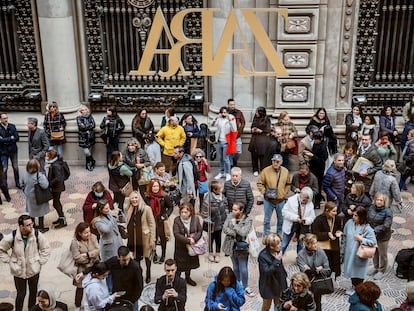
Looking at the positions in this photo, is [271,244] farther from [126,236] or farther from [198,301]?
[126,236]

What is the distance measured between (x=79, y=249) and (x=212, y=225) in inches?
85.3

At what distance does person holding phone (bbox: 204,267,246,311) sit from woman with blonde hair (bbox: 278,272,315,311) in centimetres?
57

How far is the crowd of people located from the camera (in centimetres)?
809

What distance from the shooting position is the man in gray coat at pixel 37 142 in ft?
40.7

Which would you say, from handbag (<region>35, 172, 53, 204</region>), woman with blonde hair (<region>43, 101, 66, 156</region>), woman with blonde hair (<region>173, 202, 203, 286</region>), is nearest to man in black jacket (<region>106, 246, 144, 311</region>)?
woman with blonde hair (<region>173, 202, 203, 286</region>)

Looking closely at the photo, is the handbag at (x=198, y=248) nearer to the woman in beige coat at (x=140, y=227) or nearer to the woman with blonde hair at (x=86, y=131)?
the woman in beige coat at (x=140, y=227)

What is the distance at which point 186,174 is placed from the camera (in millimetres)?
10922

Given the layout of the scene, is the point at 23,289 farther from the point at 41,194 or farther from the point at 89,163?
the point at 89,163

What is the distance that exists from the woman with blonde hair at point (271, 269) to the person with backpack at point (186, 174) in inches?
113

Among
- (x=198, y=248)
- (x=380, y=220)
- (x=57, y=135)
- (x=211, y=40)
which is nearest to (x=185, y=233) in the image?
(x=198, y=248)

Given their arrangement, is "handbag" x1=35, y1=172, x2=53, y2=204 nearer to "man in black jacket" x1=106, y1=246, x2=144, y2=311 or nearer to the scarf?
the scarf

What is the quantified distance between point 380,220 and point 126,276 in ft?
12.1

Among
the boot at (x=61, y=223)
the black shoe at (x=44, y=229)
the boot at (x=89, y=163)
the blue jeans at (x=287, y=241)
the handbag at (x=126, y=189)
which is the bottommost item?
the black shoe at (x=44, y=229)

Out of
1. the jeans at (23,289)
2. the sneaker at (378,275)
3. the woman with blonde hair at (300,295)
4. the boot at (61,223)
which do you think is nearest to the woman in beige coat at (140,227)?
the jeans at (23,289)
